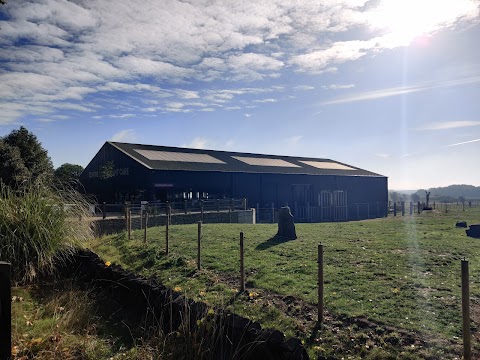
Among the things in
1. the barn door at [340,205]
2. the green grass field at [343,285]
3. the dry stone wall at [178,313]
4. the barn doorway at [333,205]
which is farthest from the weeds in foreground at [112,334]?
the barn door at [340,205]

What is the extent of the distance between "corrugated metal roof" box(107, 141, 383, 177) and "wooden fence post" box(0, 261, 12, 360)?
2659cm

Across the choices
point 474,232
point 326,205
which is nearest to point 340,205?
point 326,205

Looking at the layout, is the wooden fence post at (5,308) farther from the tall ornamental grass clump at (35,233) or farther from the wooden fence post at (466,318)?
the wooden fence post at (466,318)

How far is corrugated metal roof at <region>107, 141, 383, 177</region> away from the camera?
32.8m

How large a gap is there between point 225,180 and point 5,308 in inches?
1211

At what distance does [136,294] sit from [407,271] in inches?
262

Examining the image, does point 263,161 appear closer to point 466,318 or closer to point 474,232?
point 474,232

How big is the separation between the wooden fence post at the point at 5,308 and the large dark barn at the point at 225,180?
86.0 ft

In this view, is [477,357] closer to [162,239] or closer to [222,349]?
[222,349]

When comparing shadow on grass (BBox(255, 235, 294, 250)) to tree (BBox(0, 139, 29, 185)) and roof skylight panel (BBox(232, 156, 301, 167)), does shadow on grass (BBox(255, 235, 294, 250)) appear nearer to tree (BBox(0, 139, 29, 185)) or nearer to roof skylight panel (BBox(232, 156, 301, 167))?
tree (BBox(0, 139, 29, 185))

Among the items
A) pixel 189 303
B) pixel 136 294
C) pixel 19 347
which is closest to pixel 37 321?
pixel 19 347

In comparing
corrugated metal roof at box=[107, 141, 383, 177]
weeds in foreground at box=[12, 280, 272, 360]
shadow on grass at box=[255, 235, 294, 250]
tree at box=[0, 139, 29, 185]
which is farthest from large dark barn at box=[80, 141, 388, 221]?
weeds in foreground at box=[12, 280, 272, 360]

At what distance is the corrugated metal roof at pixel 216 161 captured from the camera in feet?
107

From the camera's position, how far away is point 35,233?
7.02m
